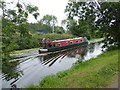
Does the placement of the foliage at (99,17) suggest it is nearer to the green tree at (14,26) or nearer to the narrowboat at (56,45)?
the narrowboat at (56,45)

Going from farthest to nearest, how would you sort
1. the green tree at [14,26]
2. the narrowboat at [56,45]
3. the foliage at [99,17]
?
the narrowboat at [56,45], the foliage at [99,17], the green tree at [14,26]

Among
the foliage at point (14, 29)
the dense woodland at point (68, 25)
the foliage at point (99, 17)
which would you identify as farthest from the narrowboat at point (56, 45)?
the foliage at point (14, 29)

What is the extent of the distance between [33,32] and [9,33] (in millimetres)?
924

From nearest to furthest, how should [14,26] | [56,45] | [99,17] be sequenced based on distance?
1. [14,26]
2. [99,17]
3. [56,45]

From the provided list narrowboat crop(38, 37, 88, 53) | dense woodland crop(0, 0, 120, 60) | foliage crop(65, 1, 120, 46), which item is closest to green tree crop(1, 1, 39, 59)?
dense woodland crop(0, 0, 120, 60)

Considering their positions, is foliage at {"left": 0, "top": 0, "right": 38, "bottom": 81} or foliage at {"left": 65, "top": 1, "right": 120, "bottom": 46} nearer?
foliage at {"left": 0, "top": 0, "right": 38, "bottom": 81}

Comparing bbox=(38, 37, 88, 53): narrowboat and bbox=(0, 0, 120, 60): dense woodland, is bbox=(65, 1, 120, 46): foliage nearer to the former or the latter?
bbox=(0, 0, 120, 60): dense woodland

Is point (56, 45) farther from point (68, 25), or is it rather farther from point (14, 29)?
point (14, 29)

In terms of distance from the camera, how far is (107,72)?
238 inches

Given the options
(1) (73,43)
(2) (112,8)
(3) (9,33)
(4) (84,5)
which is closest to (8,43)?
(3) (9,33)

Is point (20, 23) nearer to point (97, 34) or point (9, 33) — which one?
point (9, 33)

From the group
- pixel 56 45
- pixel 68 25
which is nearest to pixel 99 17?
pixel 68 25

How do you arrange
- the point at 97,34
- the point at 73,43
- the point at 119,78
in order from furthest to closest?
the point at 73,43 → the point at 97,34 → the point at 119,78

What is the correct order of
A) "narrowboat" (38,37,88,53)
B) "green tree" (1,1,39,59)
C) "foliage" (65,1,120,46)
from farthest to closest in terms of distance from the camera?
1. "narrowboat" (38,37,88,53)
2. "foliage" (65,1,120,46)
3. "green tree" (1,1,39,59)
